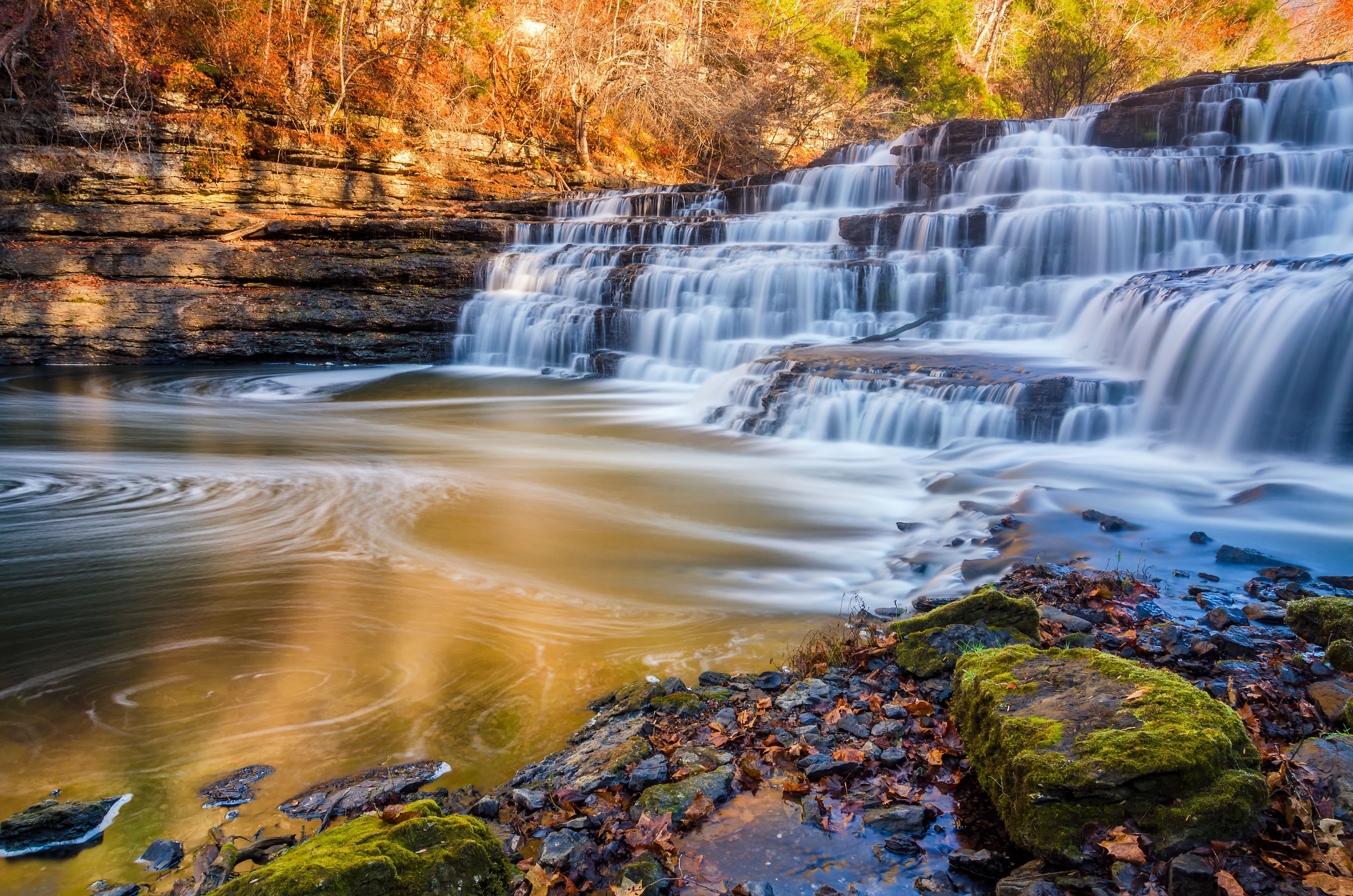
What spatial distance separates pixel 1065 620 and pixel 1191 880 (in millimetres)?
1951

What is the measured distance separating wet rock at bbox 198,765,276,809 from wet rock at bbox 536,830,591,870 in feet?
3.95

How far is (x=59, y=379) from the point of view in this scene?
44.4 ft

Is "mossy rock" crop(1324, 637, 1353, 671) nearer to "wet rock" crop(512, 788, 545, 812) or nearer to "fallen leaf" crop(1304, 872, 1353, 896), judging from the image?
"fallen leaf" crop(1304, 872, 1353, 896)

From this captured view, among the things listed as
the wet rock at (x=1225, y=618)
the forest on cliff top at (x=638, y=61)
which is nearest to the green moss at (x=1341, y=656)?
the wet rock at (x=1225, y=618)

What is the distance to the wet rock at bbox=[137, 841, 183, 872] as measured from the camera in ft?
7.96

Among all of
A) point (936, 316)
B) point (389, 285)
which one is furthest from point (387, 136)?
point (936, 316)

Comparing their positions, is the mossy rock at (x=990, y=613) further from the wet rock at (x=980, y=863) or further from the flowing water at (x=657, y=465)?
the wet rock at (x=980, y=863)

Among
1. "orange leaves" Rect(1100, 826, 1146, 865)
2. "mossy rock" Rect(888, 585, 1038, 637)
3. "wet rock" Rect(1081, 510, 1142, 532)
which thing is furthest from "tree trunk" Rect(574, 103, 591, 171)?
"orange leaves" Rect(1100, 826, 1146, 865)

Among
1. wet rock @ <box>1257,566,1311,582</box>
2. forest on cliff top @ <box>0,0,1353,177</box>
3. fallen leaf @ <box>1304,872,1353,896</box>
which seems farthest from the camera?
forest on cliff top @ <box>0,0,1353,177</box>

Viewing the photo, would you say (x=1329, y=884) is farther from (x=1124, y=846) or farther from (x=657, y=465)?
(x=657, y=465)

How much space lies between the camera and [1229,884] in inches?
71.6

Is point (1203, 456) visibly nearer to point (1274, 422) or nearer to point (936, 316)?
point (1274, 422)

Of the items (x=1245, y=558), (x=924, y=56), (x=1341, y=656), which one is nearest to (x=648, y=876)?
(x=1341, y=656)

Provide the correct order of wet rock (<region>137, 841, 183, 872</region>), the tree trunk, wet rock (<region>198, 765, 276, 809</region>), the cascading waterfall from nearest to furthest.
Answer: wet rock (<region>137, 841, 183, 872</region>)
wet rock (<region>198, 765, 276, 809</region>)
the cascading waterfall
the tree trunk
